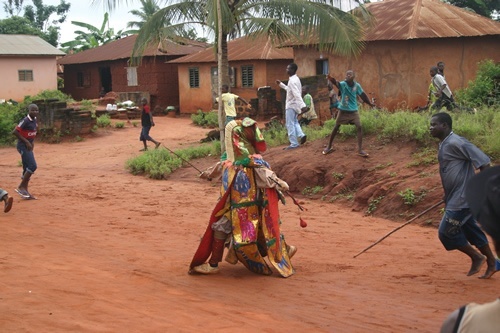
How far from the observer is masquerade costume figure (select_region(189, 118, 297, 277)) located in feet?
24.1

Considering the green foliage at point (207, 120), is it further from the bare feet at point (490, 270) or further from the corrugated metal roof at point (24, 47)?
the bare feet at point (490, 270)

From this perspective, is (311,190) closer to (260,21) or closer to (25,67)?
(260,21)

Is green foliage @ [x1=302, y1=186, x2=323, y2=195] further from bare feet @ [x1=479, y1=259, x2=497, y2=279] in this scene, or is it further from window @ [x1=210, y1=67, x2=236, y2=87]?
window @ [x1=210, y1=67, x2=236, y2=87]

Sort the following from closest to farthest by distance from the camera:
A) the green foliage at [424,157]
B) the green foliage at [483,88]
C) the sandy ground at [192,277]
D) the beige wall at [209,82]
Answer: the sandy ground at [192,277] → the green foliage at [424,157] → the green foliage at [483,88] → the beige wall at [209,82]

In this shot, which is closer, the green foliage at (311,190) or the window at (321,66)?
the green foliage at (311,190)

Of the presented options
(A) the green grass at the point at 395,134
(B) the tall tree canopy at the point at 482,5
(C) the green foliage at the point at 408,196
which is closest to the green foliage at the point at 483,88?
(A) the green grass at the point at 395,134

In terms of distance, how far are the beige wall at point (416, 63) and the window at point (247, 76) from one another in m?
10.0

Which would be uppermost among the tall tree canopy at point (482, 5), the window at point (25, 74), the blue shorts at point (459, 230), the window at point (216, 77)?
the tall tree canopy at point (482, 5)

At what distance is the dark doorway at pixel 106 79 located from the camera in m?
39.9

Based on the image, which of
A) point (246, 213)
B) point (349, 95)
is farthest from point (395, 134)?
point (246, 213)

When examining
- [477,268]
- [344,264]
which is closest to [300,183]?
[344,264]

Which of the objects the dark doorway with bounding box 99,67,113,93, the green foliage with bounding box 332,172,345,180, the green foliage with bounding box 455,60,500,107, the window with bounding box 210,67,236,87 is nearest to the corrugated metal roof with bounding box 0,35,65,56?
the dark doorway with bounding box 99,67,113,93

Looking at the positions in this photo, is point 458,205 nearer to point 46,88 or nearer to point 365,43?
point 365,43

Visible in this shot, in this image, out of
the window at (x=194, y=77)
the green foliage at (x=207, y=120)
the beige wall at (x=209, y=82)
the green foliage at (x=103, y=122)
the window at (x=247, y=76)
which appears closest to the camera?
the green foliage at (x=103, y=122)
